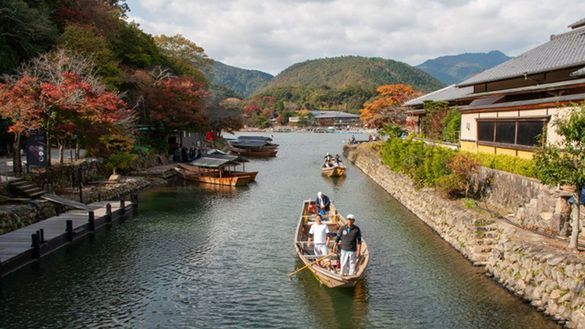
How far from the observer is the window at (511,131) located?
19.6 m

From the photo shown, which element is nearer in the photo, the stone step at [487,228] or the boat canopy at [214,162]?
the stone step at [487,228]

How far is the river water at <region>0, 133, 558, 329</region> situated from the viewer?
42.9ft

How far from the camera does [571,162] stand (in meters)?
12.8

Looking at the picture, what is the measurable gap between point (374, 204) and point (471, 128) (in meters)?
7.94

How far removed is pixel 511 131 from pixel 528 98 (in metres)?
1.82

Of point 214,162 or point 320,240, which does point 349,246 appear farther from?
point 214,162

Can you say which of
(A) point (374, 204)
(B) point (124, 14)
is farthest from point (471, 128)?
(B) point (124, 14)

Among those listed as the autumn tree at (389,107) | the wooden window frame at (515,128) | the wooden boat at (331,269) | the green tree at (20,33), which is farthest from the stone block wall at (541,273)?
the autumn tree at (389,107)

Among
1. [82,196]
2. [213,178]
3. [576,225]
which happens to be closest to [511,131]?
[576,225]

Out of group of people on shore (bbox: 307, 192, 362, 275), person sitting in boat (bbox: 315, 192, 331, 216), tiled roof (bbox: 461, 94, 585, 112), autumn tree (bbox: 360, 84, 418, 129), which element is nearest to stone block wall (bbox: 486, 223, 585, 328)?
group of people on shore (bbox: 307, 192, 362, 275)

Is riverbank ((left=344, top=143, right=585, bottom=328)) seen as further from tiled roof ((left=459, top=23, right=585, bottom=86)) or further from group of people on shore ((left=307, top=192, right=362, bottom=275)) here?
tiled roof ((left=459, top=23, right=585, bottom=86))

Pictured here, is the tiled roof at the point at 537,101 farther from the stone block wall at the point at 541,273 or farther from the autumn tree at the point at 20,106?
the autumn tree at the point at 20,106

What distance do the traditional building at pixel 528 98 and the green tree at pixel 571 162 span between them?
3.74 meters

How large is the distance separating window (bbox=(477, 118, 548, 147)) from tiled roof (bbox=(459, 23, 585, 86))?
2385mm
